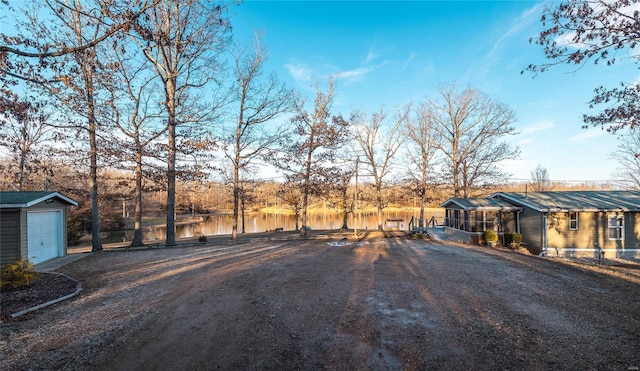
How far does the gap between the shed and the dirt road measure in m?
2.42

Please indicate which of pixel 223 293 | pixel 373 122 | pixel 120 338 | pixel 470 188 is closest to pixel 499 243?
pixel 470 188

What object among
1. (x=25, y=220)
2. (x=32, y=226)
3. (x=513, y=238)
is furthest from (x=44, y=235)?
(x=513, y=238)

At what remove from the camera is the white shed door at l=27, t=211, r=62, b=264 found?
8.88 meters

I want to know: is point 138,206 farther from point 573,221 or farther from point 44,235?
point 573,221

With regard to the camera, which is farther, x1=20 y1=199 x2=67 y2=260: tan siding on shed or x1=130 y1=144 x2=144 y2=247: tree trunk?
x1=130 y1=144 x2=144 y2=247: tree trunk

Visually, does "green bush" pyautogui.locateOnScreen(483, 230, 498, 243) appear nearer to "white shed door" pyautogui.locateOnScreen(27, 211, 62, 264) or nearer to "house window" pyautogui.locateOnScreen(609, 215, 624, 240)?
"house window" pyautogui.locateOnScreen(609, 215, 624, 240)

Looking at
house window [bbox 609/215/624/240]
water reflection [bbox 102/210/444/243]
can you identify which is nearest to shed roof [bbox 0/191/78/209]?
water reflection [bbox 102/210/444/243]

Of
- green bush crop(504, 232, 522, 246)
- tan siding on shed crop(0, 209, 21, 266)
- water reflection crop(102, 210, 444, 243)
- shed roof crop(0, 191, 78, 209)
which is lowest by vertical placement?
water reflection crop(102, 210, 444, 243)

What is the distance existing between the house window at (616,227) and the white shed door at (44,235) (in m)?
24.7

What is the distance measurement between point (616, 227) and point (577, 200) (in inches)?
78.7

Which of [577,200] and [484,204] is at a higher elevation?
[577,200]

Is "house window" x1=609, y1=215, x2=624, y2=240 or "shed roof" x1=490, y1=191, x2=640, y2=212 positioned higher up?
"shed roof" x1=490, y1=191, x2=640, y2=212

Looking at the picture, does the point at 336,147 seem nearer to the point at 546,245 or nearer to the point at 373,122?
the point at 373,122

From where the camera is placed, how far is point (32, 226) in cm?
895
